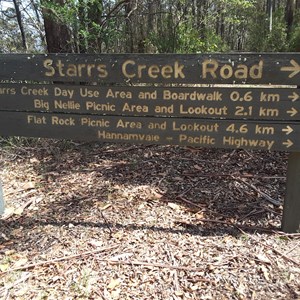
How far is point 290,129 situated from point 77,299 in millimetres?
2116

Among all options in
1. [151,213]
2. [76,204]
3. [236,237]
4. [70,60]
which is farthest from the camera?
[76,204]

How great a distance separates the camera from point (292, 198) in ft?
9.64

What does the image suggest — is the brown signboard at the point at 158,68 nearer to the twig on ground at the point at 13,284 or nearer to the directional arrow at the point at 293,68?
the directional arrow at the point at 293,68

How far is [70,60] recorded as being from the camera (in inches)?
110

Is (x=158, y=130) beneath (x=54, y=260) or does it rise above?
above

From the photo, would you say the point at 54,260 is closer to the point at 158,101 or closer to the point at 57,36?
the point at 158,101

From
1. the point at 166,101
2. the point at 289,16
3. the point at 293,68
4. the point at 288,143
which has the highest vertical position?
the point at 289,16

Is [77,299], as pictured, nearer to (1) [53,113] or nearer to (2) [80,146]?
(1) [53,113]

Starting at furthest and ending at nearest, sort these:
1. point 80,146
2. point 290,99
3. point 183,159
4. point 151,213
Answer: point 80,146, point 183,159, point 151,213, point 290,99

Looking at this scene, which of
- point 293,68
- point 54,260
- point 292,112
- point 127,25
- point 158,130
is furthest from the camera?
point 127,25

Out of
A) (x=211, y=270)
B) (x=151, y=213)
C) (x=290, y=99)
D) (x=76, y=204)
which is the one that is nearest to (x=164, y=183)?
(x=151, y=213)

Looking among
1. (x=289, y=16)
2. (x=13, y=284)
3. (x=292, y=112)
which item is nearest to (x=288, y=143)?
(x=292, y=112)

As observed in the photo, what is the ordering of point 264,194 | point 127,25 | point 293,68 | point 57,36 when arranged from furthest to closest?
point 127,25 < point 57,36 < point 264,194 < point 293,68

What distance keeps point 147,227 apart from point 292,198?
1374mm
